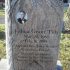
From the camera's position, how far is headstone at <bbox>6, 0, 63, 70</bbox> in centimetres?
438

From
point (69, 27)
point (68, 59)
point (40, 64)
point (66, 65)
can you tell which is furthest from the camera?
point (69, 27)

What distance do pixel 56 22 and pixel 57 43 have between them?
1.22ft

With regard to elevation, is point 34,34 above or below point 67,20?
above

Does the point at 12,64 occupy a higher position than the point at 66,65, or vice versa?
the point at 12,64

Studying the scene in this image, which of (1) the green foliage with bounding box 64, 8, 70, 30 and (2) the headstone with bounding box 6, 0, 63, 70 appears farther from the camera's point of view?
(1) the green foliage with bounding box 64, 8, 70, 30

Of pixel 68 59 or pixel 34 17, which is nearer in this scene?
pixel 34 17

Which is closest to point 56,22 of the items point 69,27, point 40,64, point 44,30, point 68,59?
point 44,30

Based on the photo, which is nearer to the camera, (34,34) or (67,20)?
(34,34)

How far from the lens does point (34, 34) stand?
4.55 metres

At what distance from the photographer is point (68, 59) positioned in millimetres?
7133

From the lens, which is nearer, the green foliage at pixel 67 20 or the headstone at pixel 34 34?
the headstone at pixel 34 34

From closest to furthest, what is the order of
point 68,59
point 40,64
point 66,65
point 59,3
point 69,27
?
point 59,3 < point 40,64 < point 66,65 < point 68,59 < point 69,27

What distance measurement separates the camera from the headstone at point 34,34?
172 inches

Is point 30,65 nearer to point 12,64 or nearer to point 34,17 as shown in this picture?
point 12,64
